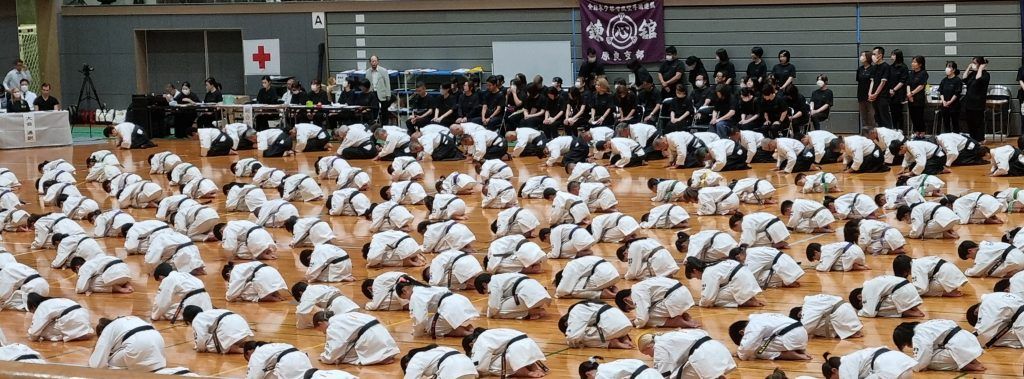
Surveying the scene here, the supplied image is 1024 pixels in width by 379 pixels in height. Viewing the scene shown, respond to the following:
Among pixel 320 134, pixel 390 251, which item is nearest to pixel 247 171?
pixel 320 134

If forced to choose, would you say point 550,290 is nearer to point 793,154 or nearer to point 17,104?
point 793,154

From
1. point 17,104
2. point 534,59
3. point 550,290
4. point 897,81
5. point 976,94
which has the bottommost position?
point 550,290

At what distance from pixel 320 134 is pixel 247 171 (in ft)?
15.3

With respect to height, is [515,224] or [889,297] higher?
[515,224]

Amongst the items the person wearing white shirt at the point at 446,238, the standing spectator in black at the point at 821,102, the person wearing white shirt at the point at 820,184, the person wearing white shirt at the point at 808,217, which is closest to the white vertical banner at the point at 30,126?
Answer: the standing spectator in black at the point at 821,102

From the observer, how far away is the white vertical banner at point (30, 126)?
34.4 meters

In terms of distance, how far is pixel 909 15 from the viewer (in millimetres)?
30953

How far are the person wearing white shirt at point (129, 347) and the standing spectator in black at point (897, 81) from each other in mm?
20234

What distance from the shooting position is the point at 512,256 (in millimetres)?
16641

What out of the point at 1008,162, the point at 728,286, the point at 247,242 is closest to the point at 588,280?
the point at 728,286

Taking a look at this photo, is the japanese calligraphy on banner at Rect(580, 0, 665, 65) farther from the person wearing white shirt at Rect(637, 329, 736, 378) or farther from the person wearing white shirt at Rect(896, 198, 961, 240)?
the person wearing white shirt at Rect(637, 329, 736, 378)

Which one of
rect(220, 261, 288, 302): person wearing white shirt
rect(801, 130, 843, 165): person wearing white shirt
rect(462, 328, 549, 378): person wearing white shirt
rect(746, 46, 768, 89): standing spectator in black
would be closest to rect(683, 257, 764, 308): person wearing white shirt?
rect(462, 328, 549, 378): person wearing white shirt

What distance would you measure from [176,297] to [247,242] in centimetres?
358

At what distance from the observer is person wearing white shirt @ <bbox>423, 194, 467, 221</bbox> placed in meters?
21.2
